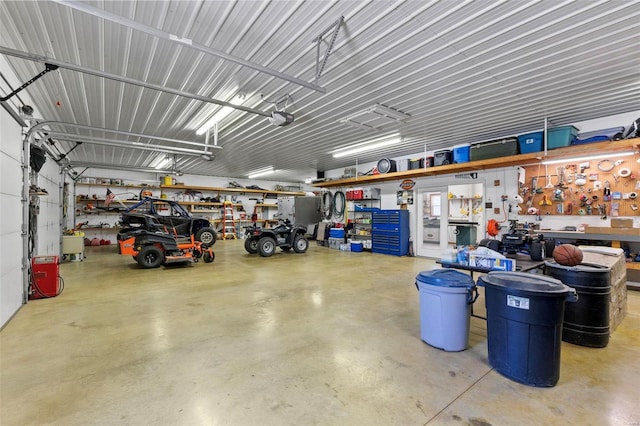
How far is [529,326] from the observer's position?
2.03 meters

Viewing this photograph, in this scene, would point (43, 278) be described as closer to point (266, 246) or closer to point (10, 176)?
point (10, 176)

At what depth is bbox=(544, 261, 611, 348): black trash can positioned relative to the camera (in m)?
2.60

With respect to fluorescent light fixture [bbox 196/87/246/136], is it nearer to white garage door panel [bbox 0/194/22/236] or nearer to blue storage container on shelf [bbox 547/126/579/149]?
white garage door panel [bbox 0/194/22/236]

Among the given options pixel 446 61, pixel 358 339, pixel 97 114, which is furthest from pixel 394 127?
pixel 97 114

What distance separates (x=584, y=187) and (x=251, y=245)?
767cm

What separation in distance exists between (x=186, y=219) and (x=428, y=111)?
6.55 meters

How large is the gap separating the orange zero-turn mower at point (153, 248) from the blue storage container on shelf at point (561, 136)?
302 inches

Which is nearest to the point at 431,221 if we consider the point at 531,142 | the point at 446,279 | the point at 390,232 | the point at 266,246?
the point at 390,232

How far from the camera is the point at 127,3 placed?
2.48 m

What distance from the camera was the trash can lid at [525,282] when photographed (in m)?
2.00

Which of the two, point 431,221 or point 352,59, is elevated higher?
point 352,59

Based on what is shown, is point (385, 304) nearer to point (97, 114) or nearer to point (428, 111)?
point (428, 111)

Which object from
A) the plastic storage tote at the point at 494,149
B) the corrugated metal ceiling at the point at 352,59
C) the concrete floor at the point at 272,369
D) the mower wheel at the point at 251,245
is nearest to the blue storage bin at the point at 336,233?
the mower wheel at the point at 251,245

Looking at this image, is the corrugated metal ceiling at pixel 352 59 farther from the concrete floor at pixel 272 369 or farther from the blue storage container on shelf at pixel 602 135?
the concrete floor at pixel 272 369
